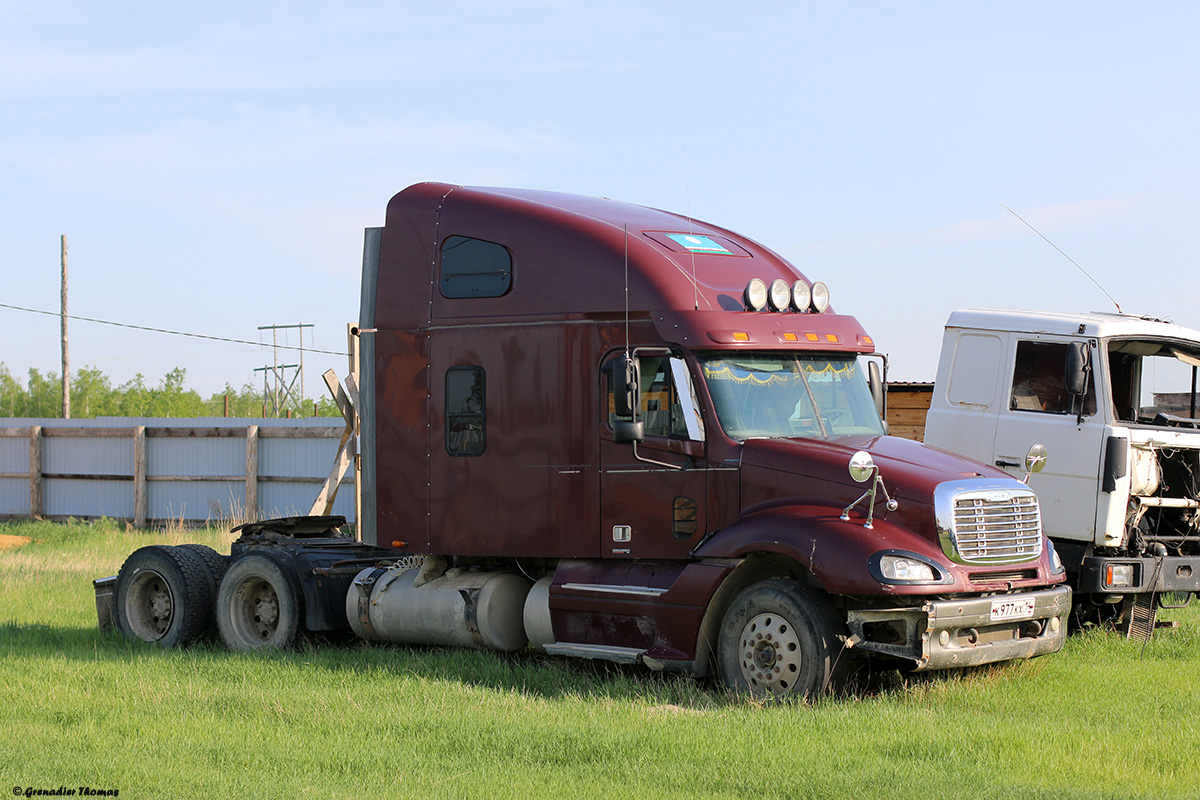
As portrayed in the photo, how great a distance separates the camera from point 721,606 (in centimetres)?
937

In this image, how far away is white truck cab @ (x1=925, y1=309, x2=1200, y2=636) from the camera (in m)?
11.1

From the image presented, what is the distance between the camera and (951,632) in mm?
8602

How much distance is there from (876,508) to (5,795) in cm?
547

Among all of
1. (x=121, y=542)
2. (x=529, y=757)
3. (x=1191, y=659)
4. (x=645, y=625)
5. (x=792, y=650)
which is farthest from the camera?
(x=121, y=542)

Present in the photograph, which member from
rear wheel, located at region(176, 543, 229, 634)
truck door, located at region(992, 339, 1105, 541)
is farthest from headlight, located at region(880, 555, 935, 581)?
rear wheel, located at region(176, 543, 229, 634)

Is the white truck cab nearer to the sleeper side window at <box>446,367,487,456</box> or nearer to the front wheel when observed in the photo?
the front wheel

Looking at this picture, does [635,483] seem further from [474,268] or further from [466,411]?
[474,268]

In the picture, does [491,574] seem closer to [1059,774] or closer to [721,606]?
[721,606]

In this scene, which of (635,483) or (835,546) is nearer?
(835,546)

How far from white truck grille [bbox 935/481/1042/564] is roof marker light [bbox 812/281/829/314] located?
6.86 feet

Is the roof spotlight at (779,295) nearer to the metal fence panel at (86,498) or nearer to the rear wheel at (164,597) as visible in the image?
the rear wheel at (164,597)

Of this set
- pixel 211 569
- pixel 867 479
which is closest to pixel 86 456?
pixel 211 569

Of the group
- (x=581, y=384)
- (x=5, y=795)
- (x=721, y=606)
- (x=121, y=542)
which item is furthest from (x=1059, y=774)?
(x=121, y=542)

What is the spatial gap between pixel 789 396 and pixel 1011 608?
86.7 inches
